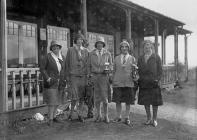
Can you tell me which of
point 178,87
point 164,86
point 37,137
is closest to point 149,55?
point 37,137

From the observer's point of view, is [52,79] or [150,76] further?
[150,76]

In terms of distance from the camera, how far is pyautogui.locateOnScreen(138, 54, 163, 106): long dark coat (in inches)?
296

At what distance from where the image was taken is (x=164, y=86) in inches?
698

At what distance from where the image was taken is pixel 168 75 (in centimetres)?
1873

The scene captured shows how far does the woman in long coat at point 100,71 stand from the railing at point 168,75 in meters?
10.3

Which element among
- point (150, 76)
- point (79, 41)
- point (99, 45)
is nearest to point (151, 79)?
point (150, 76)

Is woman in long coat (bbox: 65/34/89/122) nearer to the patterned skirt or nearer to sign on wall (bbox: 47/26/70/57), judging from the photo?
the patterned skirt

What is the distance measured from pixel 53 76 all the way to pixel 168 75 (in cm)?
1230

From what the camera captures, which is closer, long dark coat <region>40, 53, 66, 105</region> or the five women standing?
long dark coat <region>40, 53, 66, 105</region>

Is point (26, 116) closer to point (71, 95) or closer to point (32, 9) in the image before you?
point (71, 95)

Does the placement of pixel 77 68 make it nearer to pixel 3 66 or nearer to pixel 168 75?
pixel 3 66

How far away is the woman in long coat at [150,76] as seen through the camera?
24.7 feet

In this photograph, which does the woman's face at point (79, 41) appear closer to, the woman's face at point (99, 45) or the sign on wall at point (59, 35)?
the woman's face at point (99, 45)

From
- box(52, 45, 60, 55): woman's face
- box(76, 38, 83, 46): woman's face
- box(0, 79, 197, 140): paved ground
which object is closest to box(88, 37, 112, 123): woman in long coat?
box(76, 38, 83, 46): woman's face
